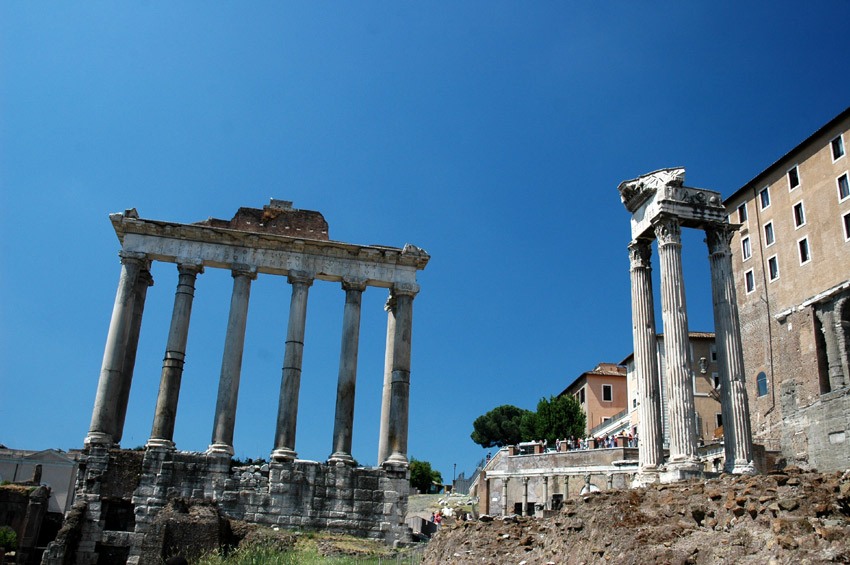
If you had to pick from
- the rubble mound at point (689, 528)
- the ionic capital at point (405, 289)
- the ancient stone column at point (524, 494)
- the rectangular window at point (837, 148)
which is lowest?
the rubble mound at point (689, 528)

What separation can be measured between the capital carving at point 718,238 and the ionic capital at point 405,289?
9.25 metres

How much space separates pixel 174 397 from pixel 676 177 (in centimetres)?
1589

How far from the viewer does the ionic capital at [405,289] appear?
2403cm

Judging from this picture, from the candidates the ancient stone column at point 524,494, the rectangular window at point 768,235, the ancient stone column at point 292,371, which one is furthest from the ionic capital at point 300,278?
the rectangular window at point 768,235

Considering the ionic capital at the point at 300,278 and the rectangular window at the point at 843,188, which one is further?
the rectangular window at the point at 843,188

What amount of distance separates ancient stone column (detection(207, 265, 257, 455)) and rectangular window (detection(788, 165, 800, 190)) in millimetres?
25928

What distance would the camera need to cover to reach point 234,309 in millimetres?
23094

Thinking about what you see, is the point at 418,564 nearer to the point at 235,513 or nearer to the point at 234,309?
the point at 235,513

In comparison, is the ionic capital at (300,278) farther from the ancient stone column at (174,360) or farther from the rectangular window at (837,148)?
the rectangular window at (837,148)

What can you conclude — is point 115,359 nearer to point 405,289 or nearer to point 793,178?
point 405,289

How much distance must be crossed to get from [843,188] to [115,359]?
29.6 metres

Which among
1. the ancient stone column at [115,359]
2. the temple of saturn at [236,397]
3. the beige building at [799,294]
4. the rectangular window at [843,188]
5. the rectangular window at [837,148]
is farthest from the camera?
the rectangular window at [837,148]

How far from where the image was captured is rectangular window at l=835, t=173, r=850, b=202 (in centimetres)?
3092

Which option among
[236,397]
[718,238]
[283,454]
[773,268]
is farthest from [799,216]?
[236,397]
